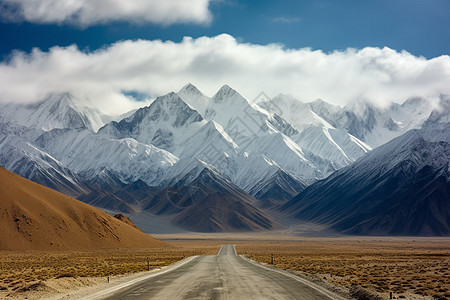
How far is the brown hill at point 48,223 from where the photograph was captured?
106375mm

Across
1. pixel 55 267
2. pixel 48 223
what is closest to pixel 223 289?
pixel 55 267

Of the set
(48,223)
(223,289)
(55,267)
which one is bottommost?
(55,267)

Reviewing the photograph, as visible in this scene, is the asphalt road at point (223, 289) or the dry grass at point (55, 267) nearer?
the asphalt road at point (223, 289)

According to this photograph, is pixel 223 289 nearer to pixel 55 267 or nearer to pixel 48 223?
pixel 55 267

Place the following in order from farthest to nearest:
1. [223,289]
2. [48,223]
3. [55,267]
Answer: [48,223]
[55,267]
[223,289]

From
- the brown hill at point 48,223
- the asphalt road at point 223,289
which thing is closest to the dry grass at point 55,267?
the brown hill at point 48,223

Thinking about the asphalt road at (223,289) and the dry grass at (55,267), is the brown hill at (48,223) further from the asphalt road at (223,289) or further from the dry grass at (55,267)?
the asphalt road at (223,289)

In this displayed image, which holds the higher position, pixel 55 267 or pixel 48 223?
pixel 48 223

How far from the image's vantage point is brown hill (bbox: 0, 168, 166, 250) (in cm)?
10638

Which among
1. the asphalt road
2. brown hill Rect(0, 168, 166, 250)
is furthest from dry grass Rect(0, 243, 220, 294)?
the asphalt road

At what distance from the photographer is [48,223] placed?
113312mm

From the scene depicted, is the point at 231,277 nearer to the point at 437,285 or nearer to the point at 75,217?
the point at 437,285

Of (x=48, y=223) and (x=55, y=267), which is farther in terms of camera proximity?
(x=48, y=223)

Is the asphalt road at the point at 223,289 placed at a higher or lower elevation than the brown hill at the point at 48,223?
lower
